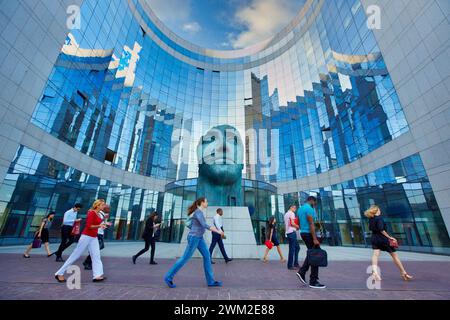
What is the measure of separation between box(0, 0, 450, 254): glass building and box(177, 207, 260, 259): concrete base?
1281 centimetres

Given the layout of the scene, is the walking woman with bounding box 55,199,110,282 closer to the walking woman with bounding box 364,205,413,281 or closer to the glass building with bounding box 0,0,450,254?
the walking woman with bounding box 364,205,413,281

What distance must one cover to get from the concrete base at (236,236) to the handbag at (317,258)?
5776mm

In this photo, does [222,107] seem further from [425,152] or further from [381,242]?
[381,242]

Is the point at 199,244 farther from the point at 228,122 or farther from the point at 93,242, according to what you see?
the point at 228,122

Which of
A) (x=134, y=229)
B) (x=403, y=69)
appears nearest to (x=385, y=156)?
(x=403, y=69)

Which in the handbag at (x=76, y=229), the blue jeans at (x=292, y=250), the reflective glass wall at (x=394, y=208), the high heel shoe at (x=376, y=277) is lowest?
the high heel shoe at (x=376, y=277)

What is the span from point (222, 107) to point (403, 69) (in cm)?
2956

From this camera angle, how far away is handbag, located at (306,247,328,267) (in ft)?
14.6

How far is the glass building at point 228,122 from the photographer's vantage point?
1616cm

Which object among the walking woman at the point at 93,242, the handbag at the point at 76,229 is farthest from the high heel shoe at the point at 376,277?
the handbag at the point at 76,229

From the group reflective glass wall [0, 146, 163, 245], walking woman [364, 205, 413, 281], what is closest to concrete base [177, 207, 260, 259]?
walking woman [364, 205, 413, 281]

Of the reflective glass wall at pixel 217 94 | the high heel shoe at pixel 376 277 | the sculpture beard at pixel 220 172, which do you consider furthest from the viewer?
the reflective glass wall at pixel 217 94

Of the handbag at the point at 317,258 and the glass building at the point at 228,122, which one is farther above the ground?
the glass building at the point at 228,122

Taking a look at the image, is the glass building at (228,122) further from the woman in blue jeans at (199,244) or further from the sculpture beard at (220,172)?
the woman in blue jeans at (199,244)
